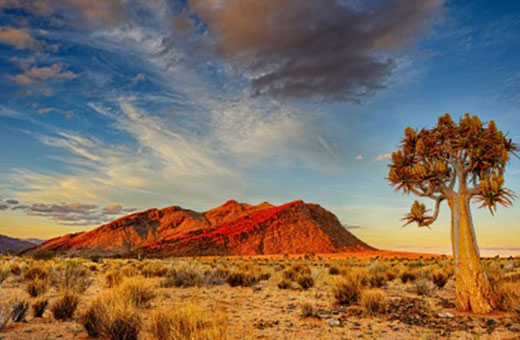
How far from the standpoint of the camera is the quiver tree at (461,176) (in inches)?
346

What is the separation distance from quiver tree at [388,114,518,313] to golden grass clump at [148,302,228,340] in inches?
284

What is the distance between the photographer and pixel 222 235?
105625 millimetres

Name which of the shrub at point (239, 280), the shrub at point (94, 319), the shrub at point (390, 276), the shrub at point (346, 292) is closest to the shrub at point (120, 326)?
the shrub at point (94, 319)

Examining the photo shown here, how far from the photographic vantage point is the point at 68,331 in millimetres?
7156

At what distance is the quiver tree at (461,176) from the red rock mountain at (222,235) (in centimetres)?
8278

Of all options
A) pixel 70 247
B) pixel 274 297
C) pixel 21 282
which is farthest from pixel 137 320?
pixel 70 247

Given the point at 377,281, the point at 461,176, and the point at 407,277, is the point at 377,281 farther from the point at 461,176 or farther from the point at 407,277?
the point at 461,176

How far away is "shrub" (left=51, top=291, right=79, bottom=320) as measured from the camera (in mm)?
8139

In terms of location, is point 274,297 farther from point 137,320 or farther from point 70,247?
point 70,247

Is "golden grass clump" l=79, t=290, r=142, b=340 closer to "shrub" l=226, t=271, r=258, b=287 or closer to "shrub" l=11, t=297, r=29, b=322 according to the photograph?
"shrub" l=11, t=297, r=29, b=322

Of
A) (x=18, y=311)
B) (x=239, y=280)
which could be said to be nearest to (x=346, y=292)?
(x=239, y=280)

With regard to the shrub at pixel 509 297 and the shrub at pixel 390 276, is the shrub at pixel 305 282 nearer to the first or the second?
the shrub at pixel 390 276

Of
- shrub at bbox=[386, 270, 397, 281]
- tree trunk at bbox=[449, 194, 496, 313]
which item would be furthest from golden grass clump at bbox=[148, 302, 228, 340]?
shrub at bbox=[386, 270, 397, 281]

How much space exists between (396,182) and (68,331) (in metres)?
9.43
